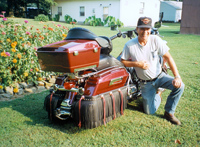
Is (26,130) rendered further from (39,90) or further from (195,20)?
(195,20)

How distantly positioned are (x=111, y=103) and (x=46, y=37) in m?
2.80

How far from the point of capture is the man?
121 inches

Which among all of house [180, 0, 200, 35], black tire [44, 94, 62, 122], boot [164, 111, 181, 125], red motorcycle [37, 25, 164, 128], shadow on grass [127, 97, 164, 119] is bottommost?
shadow on grass [127, 97, 164, 119]

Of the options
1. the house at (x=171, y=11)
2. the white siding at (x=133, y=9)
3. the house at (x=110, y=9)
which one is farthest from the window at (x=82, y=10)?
the house at (x=171, y=11)

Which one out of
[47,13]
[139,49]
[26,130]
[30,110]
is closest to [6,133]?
[26,130]

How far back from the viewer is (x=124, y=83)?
3119 mm

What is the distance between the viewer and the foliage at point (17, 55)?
388cm

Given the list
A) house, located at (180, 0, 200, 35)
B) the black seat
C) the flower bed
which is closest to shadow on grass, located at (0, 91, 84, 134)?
the flower bed

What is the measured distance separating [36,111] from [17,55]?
3.70 feet

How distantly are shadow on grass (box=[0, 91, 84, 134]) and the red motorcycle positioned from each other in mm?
156

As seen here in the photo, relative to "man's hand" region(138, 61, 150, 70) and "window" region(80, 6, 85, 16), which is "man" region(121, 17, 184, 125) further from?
"window" region(80, 6, 85, 16)

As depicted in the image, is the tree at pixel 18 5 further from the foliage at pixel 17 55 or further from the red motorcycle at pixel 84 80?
the red motorcycle at pixel 84 80

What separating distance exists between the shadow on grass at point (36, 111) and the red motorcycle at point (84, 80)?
156 mm

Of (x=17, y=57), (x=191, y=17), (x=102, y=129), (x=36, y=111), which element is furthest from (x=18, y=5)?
(x=102, y=129)
